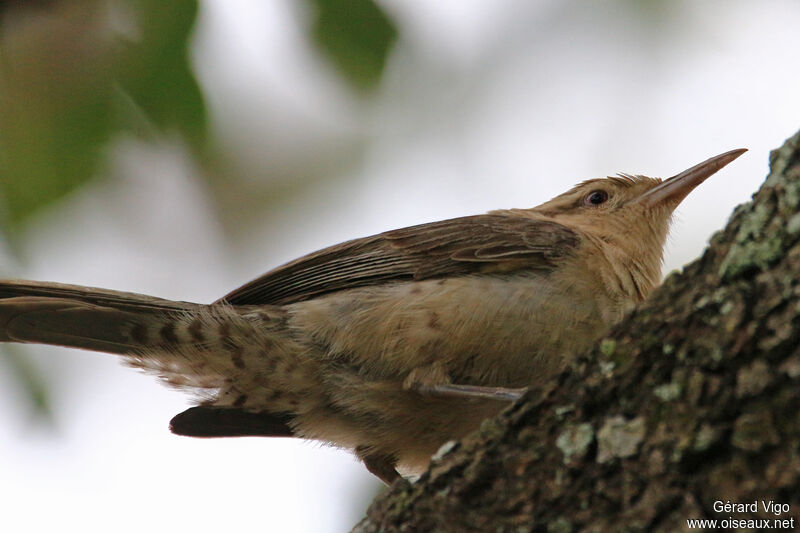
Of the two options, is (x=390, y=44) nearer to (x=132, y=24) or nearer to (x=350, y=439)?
(x=132, y=24)

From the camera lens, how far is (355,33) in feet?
14.5

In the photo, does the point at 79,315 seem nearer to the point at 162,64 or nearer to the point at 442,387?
the point at 162,64

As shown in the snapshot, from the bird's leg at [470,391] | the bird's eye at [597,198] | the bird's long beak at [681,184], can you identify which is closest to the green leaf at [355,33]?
the bird's leg at [470,391]

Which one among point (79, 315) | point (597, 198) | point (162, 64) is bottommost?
point (79, 315)

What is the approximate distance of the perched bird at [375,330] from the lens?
4324 mm

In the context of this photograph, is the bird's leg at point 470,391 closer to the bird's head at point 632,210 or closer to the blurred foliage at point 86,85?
the bird's head at point 632,210

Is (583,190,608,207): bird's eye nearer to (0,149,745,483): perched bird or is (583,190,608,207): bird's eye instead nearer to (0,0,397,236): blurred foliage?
(0,149,745,483): perched bird

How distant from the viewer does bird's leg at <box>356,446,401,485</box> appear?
473cm

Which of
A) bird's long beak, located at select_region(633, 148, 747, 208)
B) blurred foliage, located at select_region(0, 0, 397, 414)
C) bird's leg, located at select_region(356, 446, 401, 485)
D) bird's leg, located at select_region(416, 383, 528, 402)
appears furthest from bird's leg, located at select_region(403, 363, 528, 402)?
bird's long beak, located at select_region(633, 148, 747, 208)

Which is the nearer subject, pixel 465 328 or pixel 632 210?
pixel 465 328

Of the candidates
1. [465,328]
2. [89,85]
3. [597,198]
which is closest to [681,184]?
[597,198]

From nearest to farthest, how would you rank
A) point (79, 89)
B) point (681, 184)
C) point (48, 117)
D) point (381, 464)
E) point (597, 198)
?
1. point (48, 117)
2. point (79, 89)
3. point (381, 464)
4. point (681, 184)
5. point (597, 198)

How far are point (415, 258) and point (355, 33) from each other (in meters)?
1.29

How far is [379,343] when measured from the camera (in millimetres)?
4441
